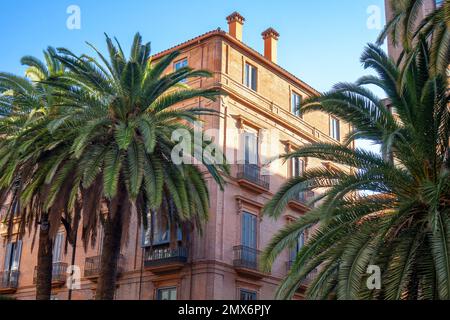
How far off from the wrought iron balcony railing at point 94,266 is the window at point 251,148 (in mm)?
6773

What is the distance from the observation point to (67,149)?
21.0 metres

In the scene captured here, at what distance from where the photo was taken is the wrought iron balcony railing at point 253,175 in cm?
2831

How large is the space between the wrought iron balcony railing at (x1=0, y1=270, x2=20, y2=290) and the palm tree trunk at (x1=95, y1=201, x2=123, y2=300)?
14.8 meters

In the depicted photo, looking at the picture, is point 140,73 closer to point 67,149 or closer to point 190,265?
point 67,149

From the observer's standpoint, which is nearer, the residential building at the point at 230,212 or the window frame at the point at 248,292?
the residential building at the point at 230,212

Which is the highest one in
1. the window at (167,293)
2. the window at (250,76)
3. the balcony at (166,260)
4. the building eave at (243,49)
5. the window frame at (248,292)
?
the building eave at (243,49)

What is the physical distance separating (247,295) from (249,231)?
8.79ft

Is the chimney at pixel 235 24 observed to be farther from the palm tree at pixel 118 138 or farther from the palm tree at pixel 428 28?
the palm tree at pixel 428 28

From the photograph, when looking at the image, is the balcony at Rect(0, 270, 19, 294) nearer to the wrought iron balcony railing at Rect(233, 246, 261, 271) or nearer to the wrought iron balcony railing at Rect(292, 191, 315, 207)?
the wrought iron balcony railing at Rect(233, 246, 261, 271)

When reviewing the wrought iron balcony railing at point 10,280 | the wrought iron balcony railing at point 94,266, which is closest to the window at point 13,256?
the wrought iron balcony railing at point 10,280

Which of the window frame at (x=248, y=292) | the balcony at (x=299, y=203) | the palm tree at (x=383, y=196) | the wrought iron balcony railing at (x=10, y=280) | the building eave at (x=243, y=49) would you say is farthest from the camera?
the wrought iron balcony railing at (x=10, y=280)

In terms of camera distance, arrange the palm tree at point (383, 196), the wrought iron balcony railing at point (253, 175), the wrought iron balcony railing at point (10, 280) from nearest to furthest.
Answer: the palm tree at point (383, 196)
the wrought iron balcony railing at point (253, 175)
the wrought iron balcony railing at point (10, 280)

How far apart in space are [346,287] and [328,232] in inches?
72.8

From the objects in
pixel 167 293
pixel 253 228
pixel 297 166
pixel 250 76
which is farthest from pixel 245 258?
pixel 250 76
